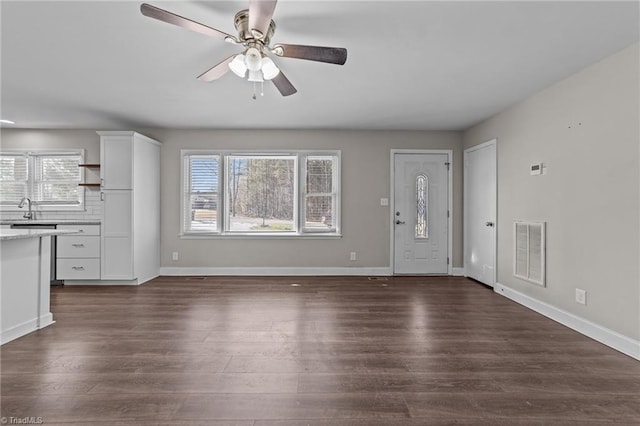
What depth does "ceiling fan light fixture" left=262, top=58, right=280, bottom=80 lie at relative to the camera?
2.32 meters

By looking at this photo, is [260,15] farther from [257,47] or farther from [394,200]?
[394,200]

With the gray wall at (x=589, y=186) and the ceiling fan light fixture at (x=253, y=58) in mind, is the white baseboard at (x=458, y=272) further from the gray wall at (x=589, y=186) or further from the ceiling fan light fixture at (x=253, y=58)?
the ceiling fan light fixture at (x=253, y=58)

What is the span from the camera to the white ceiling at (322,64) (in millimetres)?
2201

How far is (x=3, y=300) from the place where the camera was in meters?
2.75

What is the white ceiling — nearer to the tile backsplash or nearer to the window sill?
the tile backsplash

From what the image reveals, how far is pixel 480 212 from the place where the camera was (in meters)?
5.04

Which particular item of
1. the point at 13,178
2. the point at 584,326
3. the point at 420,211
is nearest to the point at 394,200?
the point at 420,211

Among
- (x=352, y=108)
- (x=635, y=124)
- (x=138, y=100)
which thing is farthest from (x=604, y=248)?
(x=138, y=100)

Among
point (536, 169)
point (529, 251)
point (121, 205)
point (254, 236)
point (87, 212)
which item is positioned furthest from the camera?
point (254, 236)

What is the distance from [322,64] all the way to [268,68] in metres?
0.77

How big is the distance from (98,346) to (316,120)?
369 cm

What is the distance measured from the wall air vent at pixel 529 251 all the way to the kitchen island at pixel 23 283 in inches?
191

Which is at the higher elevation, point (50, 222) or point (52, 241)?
point (50, 222)

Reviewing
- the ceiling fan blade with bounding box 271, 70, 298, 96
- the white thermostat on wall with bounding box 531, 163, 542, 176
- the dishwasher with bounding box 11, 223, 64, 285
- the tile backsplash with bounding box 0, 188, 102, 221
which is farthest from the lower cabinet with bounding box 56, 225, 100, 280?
the white thermostat on wall with bounding box 531, 163, 542, 176
